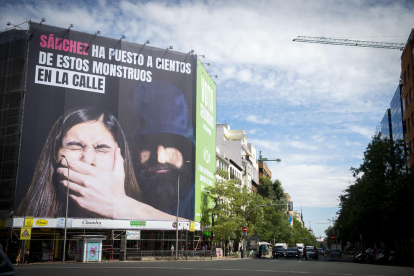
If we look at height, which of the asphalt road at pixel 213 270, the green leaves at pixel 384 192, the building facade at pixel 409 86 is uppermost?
the building facade at pixel 409 86

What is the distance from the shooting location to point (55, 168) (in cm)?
4928

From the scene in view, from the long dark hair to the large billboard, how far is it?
0.36ft

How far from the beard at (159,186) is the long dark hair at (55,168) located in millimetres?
1208

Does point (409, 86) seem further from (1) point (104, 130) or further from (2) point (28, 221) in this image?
(2) point (28, 221)

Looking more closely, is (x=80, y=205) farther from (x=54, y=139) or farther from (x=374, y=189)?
(x=374, y=189)

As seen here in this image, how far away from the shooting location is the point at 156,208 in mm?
54438

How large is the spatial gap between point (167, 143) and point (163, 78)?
29.7 ft

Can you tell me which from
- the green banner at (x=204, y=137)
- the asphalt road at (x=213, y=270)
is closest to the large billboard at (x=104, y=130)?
the green banner at (x=204, y=137)

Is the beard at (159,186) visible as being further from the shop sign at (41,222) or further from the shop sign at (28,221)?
the shop sign at (28,221)

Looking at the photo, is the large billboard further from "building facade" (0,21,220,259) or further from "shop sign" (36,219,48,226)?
"shop sign" (36,219,48,226)

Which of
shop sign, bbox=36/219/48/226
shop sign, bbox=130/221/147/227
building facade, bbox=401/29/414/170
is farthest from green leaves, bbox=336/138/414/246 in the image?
shop sign, bbox=36/219/48/226

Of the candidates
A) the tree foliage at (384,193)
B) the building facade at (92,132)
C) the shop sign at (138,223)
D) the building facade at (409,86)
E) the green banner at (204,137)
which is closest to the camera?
the tree foliage at (384,193)

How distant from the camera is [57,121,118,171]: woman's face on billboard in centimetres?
5056

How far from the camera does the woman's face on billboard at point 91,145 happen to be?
50.6 metres
